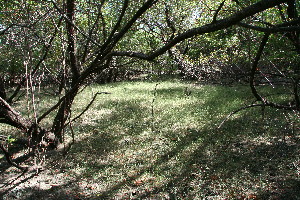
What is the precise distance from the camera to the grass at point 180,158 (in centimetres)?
523

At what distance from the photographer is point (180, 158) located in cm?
670

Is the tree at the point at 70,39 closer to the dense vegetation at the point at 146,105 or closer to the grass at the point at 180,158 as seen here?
the dense vegetation at the point at 146,105

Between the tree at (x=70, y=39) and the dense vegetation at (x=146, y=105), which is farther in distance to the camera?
the dense vegetation at (x=146, y=105)

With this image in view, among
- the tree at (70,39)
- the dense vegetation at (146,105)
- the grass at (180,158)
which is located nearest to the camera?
the tree at (70,39)

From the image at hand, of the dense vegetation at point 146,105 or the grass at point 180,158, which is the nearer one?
the dense vegetation at point 146,105

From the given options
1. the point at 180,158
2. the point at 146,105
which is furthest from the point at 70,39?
the point at 146,105

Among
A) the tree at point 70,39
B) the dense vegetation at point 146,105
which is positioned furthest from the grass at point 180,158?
the tree at point 70,39

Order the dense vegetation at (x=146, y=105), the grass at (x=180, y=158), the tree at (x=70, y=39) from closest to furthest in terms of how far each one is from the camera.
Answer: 1. the tree at (x=70, y=39)
2. the dense vegetation at (x=146, y=105)
3. the grass at (x=180, y=158)

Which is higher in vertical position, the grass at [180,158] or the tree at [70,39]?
the tree at [70,39]

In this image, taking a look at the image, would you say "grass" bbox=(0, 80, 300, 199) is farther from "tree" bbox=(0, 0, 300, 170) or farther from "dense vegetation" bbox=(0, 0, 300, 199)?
"tree" bbox=(0, 0, 300, 170)

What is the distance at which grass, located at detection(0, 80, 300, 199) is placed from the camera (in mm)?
5234

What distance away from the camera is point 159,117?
1050 cm

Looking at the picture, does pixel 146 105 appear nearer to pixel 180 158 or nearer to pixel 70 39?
pixel 180 158

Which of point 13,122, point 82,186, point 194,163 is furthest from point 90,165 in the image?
point 194,163
